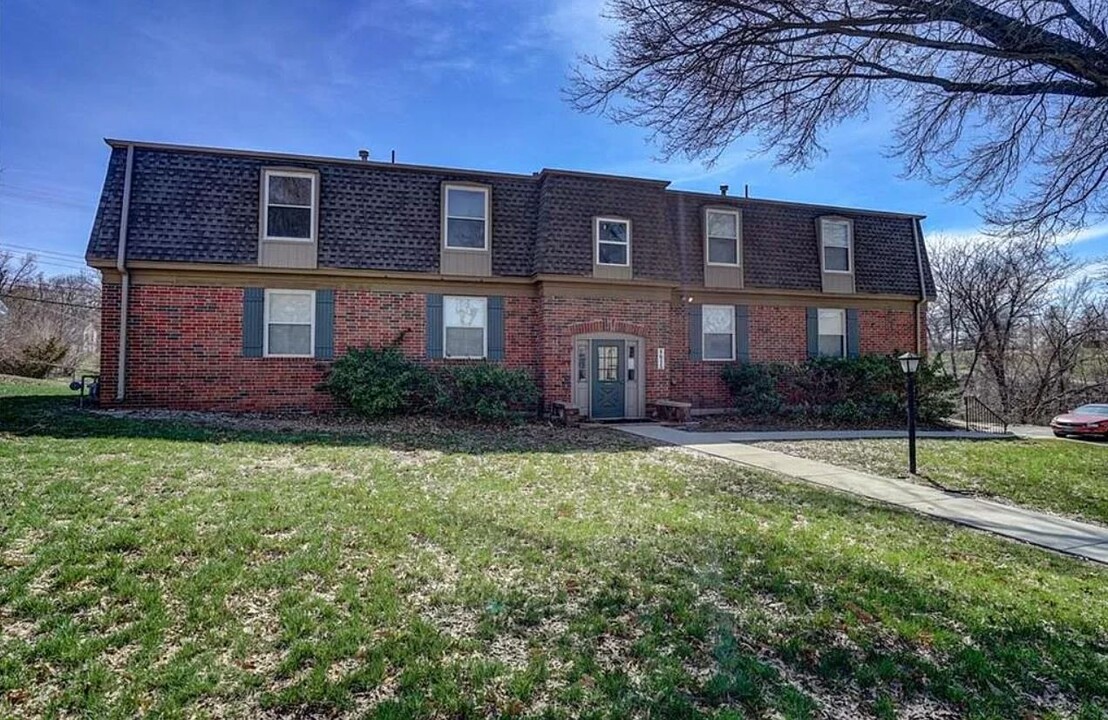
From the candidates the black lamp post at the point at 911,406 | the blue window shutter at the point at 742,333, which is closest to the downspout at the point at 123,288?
the blue window shutter at the point at 742,333

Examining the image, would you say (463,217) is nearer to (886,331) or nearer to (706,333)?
(706,333)

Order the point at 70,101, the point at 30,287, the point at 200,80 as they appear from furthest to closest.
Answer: the point at 30,287 < the point at 70,101 < the point at 200,80

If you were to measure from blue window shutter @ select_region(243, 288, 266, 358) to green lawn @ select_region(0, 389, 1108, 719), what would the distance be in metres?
6.01

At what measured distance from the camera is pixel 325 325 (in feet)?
41.9

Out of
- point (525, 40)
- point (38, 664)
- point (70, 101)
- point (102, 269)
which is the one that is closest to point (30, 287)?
point (70, 101)

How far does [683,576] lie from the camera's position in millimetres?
4254

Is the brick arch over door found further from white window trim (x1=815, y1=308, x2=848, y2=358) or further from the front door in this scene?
white window trim (x1=815, y1=308, x2=848, y2=358)

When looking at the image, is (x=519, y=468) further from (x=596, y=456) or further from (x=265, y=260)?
(x=265, y=260)

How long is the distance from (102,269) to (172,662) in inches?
460

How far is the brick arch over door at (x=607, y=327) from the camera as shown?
13625 millimetres

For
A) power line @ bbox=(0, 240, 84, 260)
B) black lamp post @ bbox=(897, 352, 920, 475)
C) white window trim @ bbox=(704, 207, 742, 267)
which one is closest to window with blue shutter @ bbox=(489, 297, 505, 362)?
white window trim @ bbox=(704, 207, 742, 267)

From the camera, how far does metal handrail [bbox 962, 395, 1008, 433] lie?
15.0 m

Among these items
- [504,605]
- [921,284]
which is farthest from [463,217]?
[921,284]

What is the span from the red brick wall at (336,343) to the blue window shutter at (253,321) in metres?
0.12
